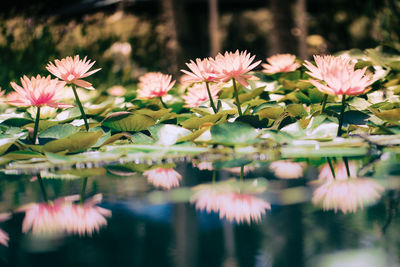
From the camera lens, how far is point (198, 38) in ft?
38.0

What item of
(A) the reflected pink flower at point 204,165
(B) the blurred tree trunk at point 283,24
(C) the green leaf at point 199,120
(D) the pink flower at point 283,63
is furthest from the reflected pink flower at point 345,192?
(B) the blurred tree trunk at point 283,24

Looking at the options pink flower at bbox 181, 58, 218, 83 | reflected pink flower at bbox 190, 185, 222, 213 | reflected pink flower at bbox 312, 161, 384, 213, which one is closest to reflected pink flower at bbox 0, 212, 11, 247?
reflected pink flower at bbox 190, 185, 222, 213

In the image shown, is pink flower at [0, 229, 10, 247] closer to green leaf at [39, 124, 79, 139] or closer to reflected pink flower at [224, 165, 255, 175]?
reflected pink flower at [224, 165, 255, 175]

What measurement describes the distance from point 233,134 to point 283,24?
560 cm

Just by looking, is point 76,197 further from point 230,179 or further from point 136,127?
point 136,127

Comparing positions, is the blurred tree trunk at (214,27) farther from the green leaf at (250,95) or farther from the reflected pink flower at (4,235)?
the reflected pink flower at (4,235)

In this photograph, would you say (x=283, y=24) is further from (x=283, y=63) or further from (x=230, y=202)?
(x=230, y=202)

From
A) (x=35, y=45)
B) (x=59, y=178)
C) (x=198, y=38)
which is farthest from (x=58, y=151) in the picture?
(x=198, y=38)

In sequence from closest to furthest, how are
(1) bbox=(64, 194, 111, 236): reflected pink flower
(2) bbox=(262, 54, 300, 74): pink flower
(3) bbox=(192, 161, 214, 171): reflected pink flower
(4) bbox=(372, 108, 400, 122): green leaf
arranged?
(1) bbox=(64, 194, 111, 236): reflected pink flower → (3) bbox=(192, 161, 214, 171): reflected pink flower → (4) bbox=(372, 108, 400, 122): green leaf → (2) bbox=(262, 54, 300, 74): pink flower

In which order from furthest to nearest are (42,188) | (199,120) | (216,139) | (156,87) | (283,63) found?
(283,63) → (156,87) → (199,120) → (216,139) → (42,188)

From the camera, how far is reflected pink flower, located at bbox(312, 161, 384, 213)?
2.46ft

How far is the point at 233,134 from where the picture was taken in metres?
1.27

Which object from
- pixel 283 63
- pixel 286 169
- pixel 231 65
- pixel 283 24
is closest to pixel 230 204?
pixel 286 169

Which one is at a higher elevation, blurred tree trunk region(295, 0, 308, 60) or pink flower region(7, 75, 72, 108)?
blurred tree trunk region(295, 0, 308, 60)
